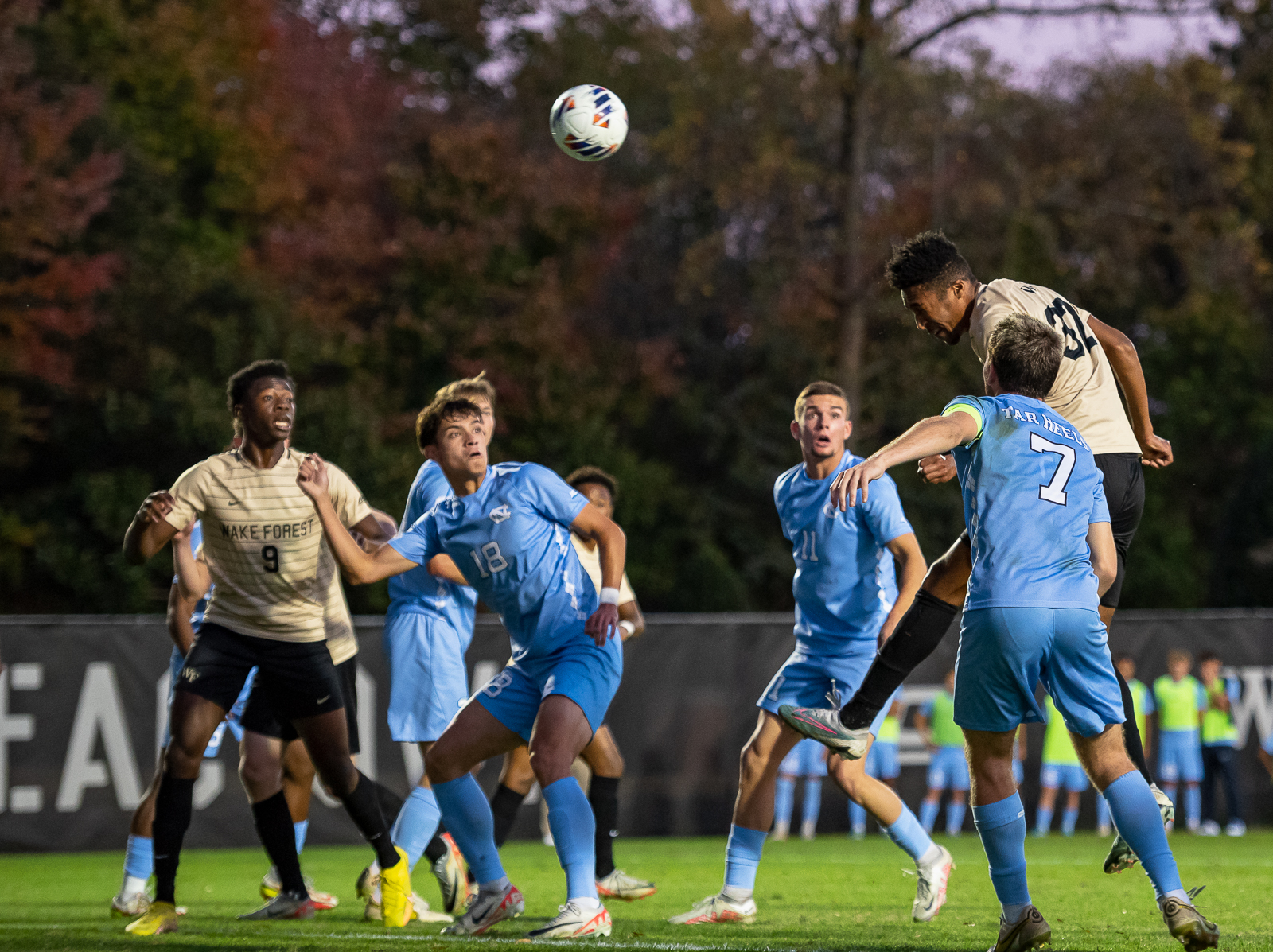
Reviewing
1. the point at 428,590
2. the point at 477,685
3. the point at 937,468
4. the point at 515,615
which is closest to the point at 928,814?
the point at 477,685

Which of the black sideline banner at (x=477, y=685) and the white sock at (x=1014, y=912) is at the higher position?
the white sock at (x=1014, y=912)

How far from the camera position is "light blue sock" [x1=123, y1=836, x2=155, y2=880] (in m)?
7.50

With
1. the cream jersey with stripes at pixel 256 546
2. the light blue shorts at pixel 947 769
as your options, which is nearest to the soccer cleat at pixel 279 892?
the cream jersey with stripes at pixel 256 546

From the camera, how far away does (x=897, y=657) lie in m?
5.57

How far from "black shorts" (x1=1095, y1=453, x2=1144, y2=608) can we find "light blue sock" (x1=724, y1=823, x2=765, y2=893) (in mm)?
2194

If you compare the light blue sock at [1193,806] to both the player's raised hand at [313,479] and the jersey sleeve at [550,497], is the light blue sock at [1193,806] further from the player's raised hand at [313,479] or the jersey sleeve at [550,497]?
the player's raised hand at [313,479]

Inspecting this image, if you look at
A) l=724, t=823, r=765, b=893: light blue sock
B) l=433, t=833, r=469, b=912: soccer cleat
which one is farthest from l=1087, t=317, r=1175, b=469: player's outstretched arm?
l=433, t=833, r=469, b=912: soccer cleat

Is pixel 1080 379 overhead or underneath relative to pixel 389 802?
overhead

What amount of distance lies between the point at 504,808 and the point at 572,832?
2471 millimetres

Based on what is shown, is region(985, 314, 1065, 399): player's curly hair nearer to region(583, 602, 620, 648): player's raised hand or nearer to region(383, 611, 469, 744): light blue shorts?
region(583, 602, 620, 648): player's raised hand

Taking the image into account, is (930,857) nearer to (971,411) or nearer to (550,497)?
(550,497)

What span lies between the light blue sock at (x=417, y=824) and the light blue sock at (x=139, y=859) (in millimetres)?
Result: 1301

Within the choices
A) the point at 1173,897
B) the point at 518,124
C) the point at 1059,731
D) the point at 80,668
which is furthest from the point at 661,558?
the point at 1173,897

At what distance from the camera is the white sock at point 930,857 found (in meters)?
7.11
